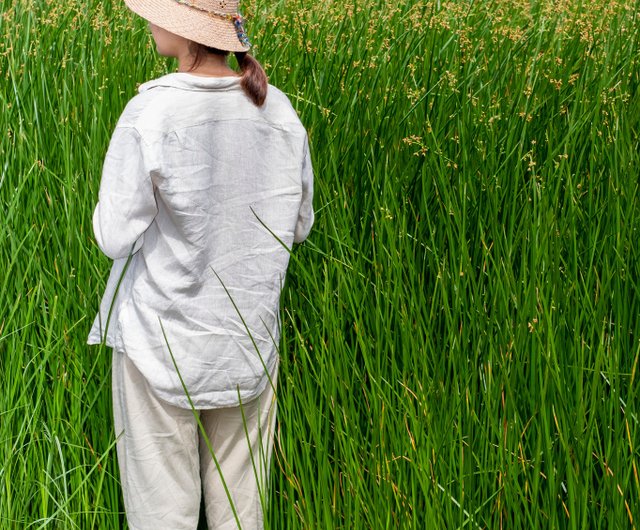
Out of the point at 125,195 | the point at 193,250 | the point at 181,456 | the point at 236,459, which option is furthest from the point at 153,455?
the point at 125,195

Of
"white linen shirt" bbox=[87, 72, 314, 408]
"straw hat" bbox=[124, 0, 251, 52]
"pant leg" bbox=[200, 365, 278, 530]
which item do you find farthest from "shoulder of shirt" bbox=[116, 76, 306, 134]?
"pant leg" bbox=[200, 365, 278, 530]

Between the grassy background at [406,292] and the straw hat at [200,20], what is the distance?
65cm

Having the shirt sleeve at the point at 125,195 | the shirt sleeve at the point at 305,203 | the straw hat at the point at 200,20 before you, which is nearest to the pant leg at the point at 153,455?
the shirt sleeve at the point at 125,195

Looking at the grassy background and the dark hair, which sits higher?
the dark hair

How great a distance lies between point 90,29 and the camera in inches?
159

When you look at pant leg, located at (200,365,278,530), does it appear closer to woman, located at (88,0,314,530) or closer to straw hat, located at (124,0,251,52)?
woman, located at (88,0,314,530)

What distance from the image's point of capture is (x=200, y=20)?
2.05m

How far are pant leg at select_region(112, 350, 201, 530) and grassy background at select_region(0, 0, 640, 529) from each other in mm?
193

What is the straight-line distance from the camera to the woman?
2.01 m

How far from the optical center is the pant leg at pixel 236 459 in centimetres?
224

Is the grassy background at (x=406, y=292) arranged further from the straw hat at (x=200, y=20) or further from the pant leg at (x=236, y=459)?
the straw hat at (x=200, y=20)

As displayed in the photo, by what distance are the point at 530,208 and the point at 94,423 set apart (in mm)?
1356

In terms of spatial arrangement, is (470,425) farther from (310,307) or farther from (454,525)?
(310,307)

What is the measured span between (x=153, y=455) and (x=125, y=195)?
1.94 ft
